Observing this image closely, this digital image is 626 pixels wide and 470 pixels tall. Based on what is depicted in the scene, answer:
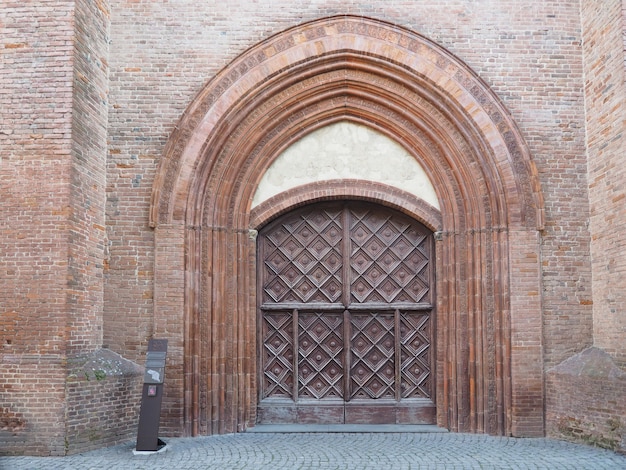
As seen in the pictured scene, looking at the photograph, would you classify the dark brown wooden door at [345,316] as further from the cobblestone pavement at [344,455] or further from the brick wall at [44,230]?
the brick wall at [44,230]

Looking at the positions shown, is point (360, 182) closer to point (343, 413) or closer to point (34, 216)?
point (343, 413)

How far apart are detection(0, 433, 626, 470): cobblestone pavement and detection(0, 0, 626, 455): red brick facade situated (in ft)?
1.42

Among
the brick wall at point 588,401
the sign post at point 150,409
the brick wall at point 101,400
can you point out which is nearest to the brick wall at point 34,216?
the brick wall at point 101,400

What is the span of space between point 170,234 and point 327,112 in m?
2.77

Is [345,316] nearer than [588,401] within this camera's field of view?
No

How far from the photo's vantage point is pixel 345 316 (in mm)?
9344

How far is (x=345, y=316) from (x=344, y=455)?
7.42ft

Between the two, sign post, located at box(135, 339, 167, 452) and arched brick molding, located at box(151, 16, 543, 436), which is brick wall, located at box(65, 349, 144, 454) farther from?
sign post, located at box(135, 339, 167, 452)

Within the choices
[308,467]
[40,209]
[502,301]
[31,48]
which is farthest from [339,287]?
[31,48]

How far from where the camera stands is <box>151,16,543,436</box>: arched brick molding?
8.60 metres

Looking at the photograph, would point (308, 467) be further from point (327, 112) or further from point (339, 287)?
point (327, 112)

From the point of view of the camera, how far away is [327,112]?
9.40m

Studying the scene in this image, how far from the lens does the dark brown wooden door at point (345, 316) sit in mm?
9273

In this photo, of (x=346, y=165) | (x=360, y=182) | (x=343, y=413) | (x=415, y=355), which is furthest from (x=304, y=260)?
(x=343, y=413)
